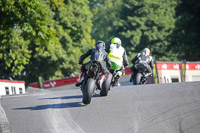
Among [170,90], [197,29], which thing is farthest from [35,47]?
[170,90]

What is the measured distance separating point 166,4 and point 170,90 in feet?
174

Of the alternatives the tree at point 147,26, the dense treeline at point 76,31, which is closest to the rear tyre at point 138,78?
the dense treeline at point 76,31

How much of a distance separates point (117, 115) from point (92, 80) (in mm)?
1776

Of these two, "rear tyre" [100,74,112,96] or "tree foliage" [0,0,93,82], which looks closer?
"rear tyre" [100,74,112,96]

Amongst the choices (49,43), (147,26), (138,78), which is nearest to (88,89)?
(138,78)

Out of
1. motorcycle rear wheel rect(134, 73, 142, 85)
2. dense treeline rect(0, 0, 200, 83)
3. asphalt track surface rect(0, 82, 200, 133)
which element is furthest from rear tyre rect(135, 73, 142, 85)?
dense treeline rect(0, 0, 200, 83)

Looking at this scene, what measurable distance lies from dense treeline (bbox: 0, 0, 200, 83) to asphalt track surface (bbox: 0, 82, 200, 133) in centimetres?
1328

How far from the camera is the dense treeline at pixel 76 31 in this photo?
23850 mm

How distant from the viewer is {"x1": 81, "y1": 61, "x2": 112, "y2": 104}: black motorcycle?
32.1 ft

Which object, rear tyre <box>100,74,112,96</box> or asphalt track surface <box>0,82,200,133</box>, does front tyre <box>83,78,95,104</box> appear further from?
rear tyre <box>100,74,112,96</box>

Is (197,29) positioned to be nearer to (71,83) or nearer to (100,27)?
(71,83)

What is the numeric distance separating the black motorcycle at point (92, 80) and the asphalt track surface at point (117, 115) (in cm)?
30

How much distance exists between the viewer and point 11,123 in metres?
8.23

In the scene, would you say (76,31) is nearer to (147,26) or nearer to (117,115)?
(147,26)
